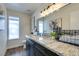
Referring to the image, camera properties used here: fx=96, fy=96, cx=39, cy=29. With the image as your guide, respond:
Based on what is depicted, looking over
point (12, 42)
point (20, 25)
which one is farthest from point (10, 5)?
point (12, 42)

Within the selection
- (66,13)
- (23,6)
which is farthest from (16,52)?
(66,13)

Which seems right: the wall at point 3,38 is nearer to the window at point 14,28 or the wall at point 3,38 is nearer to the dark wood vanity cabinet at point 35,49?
the window at point 14,28

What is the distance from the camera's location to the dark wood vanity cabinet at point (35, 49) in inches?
52.5

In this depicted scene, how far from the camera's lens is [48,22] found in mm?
1801

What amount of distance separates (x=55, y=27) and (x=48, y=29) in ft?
0.51

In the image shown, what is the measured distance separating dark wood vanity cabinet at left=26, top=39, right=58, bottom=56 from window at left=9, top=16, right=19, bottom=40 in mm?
231

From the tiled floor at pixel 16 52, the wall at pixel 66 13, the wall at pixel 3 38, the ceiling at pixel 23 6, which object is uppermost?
the ceiling at pixel 23 6

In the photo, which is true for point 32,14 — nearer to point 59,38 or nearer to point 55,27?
point 55,27

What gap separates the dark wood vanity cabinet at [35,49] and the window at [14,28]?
0.76 feet

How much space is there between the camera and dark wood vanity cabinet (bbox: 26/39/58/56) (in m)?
1.33

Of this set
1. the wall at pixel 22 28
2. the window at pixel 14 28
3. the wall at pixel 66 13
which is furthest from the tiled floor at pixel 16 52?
the wall at pixel 66 13

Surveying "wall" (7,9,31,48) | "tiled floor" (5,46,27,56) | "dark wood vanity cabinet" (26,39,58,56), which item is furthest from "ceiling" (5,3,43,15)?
"tiled floor" (5,46,27,56)

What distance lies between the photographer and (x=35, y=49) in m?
1.57

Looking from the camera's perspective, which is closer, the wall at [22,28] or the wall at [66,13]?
the wall at [66,13]
